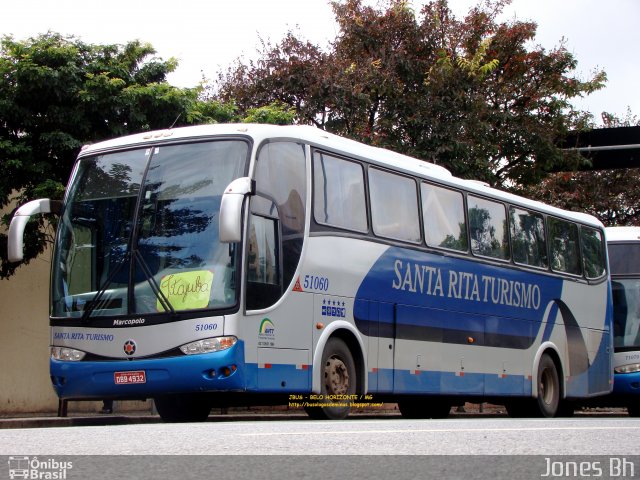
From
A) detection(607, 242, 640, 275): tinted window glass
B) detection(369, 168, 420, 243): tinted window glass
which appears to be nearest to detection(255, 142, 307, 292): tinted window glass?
detection(369, 168, 420, 243): tinted window glass

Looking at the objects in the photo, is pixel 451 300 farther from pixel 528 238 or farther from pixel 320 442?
pixel 320 442

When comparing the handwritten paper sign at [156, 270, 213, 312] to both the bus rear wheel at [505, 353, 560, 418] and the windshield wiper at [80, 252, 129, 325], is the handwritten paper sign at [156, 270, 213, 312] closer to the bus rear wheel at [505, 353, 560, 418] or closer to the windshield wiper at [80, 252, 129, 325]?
the windshield wiper at [80, 252, 129, 325]

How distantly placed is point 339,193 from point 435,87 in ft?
41.4

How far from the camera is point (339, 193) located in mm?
13508

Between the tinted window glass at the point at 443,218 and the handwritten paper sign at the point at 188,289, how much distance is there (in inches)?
169

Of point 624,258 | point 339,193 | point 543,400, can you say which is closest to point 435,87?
point 624,258

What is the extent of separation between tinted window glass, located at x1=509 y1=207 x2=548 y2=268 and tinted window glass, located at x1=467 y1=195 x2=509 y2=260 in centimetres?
34

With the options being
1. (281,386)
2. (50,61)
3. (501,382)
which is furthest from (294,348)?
(50,61)

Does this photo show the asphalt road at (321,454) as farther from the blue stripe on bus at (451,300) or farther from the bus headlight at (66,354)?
the blue stripe on bus at (451,300)

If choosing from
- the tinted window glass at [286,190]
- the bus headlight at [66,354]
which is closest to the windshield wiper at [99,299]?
the bus headlight at [66,354]

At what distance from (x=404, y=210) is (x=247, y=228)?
350 centimetres

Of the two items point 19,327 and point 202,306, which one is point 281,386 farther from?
point 19,327

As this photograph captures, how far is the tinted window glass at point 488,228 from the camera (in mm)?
16688

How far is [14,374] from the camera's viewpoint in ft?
76.0
